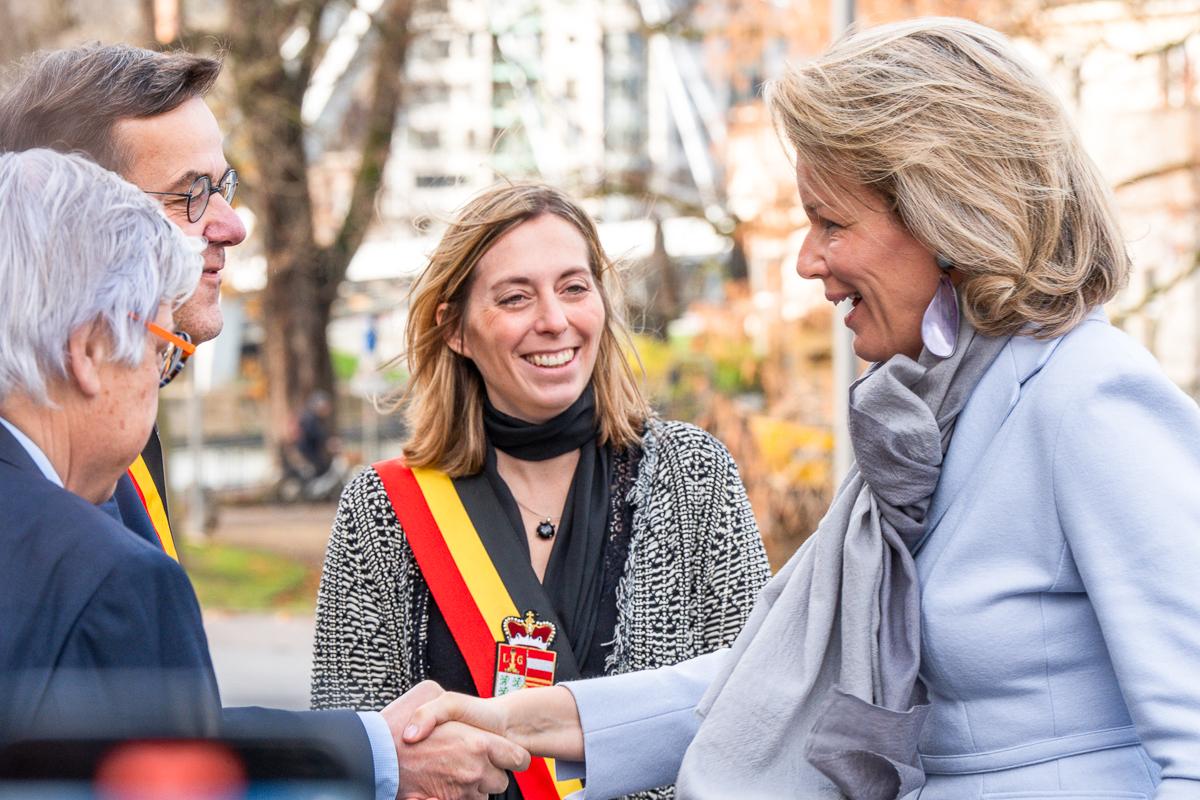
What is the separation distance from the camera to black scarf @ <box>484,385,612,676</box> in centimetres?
322

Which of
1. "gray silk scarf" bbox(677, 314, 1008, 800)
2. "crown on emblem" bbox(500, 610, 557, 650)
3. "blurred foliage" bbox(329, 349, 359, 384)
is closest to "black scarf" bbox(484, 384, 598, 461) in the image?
"crown on emblem" bbox(500, 610, 557, 650)

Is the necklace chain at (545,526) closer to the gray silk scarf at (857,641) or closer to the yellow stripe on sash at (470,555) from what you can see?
the yellow stripe on sash at (470,555)

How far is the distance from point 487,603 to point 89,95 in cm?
126

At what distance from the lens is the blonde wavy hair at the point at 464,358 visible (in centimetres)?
342

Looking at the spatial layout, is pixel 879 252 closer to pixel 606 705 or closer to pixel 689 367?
pixel 606 705

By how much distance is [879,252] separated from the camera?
7.72ft

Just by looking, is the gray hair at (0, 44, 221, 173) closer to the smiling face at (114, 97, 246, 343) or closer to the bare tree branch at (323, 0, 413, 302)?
the smiling face at (114, 97, 246, 343)

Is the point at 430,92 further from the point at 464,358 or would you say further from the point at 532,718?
the point at 532,718

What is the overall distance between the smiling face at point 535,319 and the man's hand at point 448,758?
0.76 metres

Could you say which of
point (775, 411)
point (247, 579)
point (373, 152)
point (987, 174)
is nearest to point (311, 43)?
point (373, 152)

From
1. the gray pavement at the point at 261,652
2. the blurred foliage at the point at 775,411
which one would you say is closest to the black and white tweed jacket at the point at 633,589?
the gray pavement at the point at 261,652

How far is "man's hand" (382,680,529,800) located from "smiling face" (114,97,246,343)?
2.79ft

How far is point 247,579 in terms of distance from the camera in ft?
53.9

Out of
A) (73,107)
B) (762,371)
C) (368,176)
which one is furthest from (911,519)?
(368,176)
